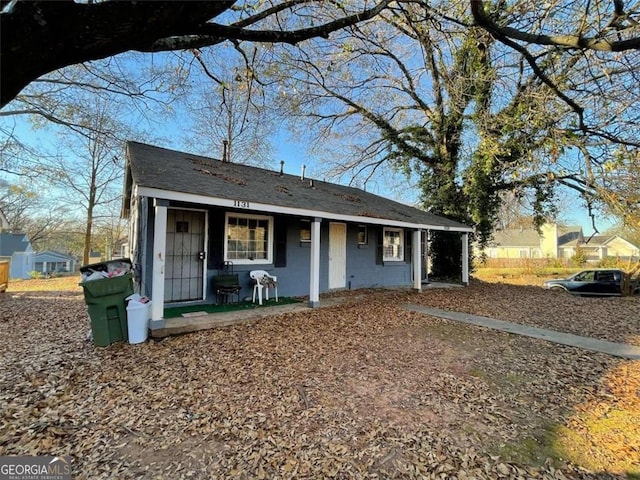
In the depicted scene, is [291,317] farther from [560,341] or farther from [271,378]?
[560,341]

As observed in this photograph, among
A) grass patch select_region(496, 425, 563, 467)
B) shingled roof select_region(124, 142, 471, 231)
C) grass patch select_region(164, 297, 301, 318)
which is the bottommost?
grass patch select_region(496, 425, 563, 467)

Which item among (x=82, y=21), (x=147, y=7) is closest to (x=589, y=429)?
(x=147, y=7)

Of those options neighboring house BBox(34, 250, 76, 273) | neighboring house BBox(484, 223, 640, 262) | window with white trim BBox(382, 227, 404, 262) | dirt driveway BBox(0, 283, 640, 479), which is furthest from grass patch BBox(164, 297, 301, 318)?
neighboring house BBox(484, 223, 640, 262)

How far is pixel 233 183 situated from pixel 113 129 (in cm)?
1105

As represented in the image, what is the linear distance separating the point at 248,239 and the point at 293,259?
1642 millimetres

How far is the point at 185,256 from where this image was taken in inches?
289

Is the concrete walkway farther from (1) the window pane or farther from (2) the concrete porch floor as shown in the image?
(1) the window pane

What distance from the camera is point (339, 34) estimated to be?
656cm

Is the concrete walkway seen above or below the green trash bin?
below

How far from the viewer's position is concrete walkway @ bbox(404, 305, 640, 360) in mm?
4977

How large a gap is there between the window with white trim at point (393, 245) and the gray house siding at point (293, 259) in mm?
240

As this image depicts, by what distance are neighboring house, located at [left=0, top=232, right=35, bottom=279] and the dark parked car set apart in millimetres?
39033

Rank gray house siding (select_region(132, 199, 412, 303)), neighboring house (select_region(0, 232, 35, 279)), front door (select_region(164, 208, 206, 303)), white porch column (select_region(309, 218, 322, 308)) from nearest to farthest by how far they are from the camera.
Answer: gray house siding (select_region(132, 199, 412, 303)) → front door (select_region(164, 208, 206, 303)) → white porch column (select_region(309, 218, 322, 308)) → neighboring house (select_region(0, 232, 35, 279))

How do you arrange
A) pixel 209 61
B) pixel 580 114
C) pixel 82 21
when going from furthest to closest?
pixel 209 61 → pixel 580 114 → pixel 82 21
